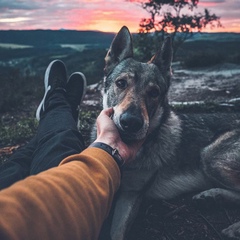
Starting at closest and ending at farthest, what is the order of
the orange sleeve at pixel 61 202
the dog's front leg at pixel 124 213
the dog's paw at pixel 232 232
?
the orange sleeve at pixel 61 202, the dog's paw at pixel 232 232, the dog's front leg at pixel 124 213

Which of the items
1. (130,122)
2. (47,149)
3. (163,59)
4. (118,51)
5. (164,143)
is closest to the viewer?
(47,149)

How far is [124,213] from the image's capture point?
3.08m

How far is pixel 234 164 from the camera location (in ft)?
11.7

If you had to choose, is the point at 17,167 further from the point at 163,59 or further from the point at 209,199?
the point at 163,59

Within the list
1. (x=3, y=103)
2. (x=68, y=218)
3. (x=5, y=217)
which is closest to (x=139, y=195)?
(x=68, y=218)

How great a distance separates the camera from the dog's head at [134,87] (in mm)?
2906

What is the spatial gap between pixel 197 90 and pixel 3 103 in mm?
5955

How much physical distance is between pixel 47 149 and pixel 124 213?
3.47 ft

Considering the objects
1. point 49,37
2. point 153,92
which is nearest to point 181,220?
point 153,92

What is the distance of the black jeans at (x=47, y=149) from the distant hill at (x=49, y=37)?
47902mm

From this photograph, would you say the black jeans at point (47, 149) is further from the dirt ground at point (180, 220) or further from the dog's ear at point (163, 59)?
the dog's ear at point (163, 59)

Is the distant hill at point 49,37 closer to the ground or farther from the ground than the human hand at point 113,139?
farther from the ground

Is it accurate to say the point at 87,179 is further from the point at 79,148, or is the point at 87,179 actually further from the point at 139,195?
the point at 139,195

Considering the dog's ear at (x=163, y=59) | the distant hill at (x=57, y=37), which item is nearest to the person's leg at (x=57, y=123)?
the dog's ear at (x=163, y=59)
